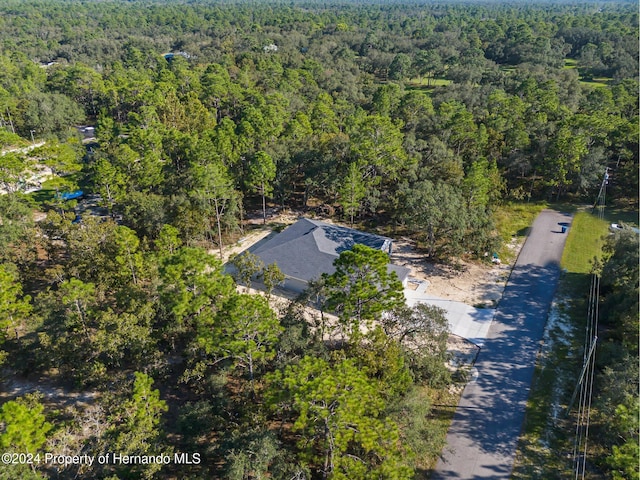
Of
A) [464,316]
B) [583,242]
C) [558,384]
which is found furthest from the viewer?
[583,242]

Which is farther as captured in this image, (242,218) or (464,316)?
(242,218)

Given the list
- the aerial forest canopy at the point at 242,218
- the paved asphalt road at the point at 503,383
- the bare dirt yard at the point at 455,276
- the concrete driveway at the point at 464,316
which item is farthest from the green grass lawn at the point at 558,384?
the aerial forest canopy at the point at 242,218

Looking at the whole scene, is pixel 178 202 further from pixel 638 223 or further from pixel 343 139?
pixel 638 223

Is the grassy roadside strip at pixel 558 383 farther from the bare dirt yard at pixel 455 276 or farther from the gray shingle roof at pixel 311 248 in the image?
the gray shingle roof at pixel 311 248

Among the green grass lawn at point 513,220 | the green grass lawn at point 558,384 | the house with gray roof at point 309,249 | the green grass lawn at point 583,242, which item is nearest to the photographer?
the green grass lawn at point 558,384

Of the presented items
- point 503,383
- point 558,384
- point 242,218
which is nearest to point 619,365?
point 558,384

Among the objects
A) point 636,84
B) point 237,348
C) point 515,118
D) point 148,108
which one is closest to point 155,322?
point 237,348

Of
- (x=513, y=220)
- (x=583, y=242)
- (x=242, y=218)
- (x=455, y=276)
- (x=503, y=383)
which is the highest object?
(x=242, y=218)

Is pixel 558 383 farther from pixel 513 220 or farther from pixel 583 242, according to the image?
pixel 513 220

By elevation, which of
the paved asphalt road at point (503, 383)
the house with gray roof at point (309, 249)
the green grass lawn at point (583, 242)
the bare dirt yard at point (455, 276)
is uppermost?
the house with gray roof at point (309, 249)
